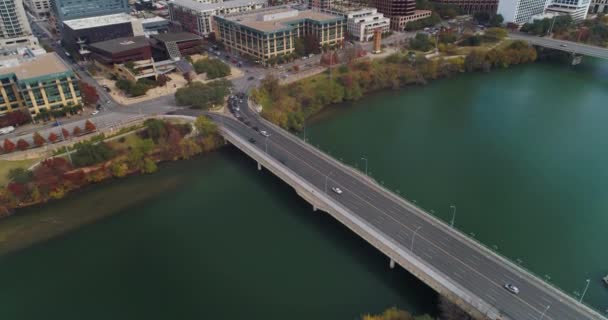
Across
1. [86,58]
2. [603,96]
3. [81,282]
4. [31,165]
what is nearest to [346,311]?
[81,282]

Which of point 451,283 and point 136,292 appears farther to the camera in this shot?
point 136,292

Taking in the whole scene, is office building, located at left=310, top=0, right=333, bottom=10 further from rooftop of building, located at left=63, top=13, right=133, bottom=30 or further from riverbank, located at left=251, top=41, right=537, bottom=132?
rooftop of building, located at left=63, top=13, right=133, bottom=30

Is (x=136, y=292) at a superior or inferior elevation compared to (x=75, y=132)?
inferior

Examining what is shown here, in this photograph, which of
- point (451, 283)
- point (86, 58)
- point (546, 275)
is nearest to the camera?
point (451, 283)

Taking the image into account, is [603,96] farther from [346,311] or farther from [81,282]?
[81,282]

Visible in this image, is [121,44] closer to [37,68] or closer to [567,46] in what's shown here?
[37,68]

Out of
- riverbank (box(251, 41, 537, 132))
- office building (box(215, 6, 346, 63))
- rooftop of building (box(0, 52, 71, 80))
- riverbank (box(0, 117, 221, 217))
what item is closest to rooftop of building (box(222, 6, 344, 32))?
office building (box(215, 6, 346, 63))

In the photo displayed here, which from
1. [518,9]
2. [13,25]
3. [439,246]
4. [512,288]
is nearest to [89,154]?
[439,246]

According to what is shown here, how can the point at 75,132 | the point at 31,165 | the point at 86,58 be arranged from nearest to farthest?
1. the point at 31,165
2. the point at 75,132
3. the point at 86,58
